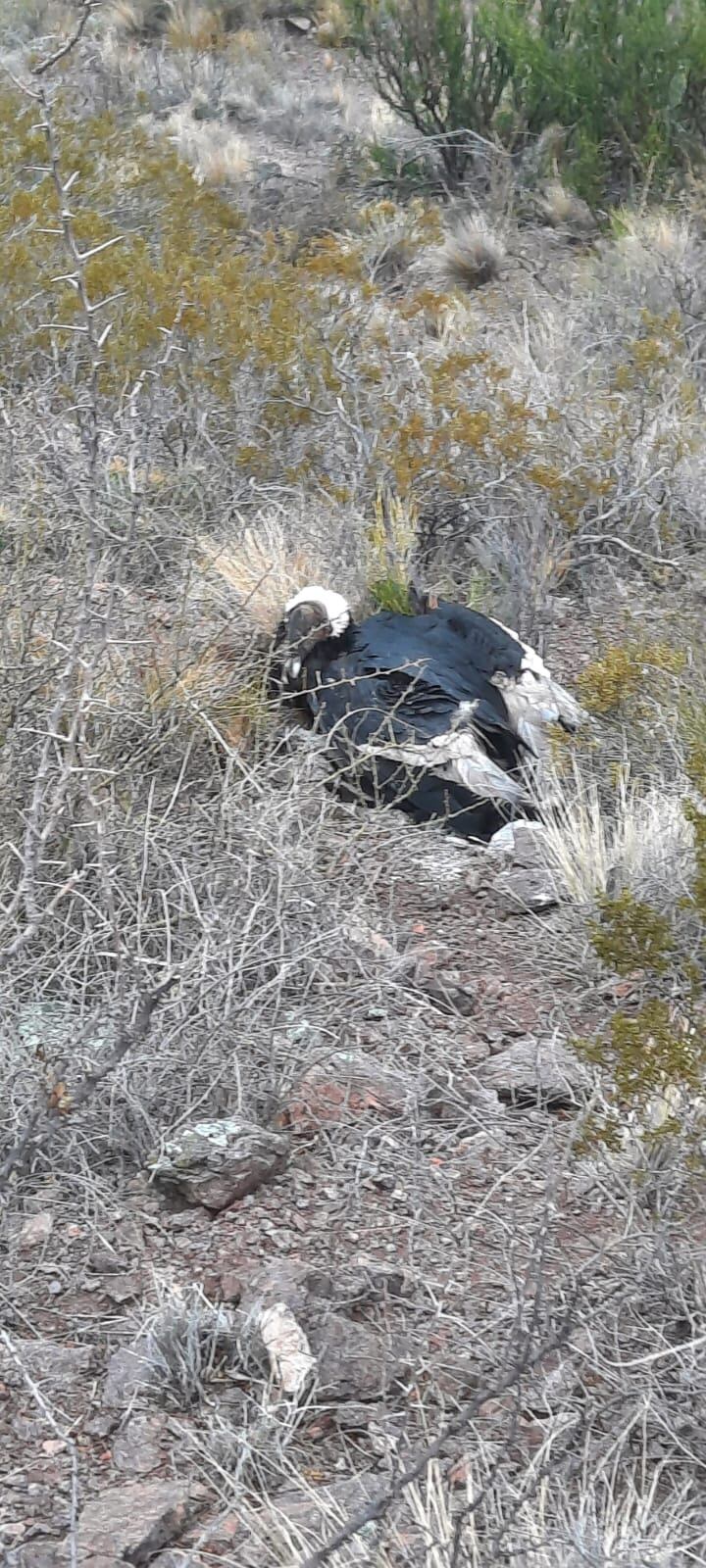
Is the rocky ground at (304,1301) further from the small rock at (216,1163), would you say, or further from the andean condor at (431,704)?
the andean condor at (431,704)

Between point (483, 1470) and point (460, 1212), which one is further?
point (460, 1212)

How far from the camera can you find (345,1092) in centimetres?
314

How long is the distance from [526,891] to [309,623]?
1240mm

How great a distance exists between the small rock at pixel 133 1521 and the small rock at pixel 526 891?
2099mm

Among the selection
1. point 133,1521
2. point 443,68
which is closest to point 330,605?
point 133,1521

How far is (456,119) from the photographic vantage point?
1148 centimetres

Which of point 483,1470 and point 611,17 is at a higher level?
point 611,17

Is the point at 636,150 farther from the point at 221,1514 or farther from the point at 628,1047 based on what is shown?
the point at 221,1514

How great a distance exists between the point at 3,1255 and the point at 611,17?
34.9 ft

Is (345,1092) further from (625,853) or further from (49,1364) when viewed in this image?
(625,853)

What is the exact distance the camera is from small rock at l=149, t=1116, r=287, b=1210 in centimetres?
277

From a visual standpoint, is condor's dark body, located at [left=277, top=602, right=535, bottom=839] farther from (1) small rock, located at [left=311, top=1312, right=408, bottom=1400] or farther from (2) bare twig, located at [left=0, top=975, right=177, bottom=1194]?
(1) small rock, located at [left=311, top=1312, right=408, bottom=1400]

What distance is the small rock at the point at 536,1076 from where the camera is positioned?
322 centimetres

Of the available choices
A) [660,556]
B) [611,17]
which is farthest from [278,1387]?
[611,17]
